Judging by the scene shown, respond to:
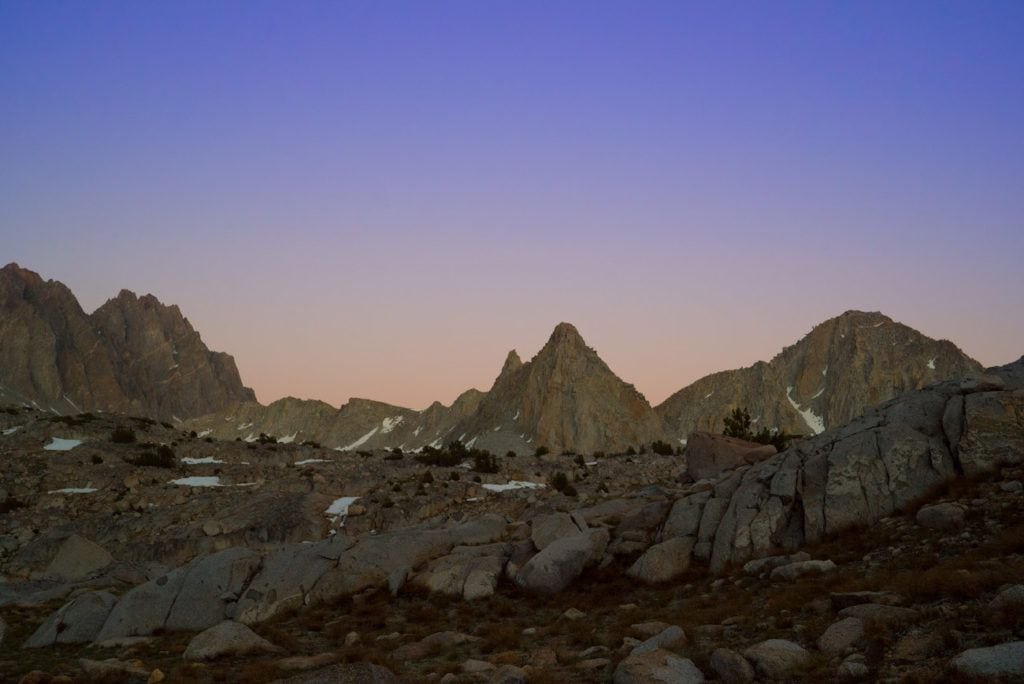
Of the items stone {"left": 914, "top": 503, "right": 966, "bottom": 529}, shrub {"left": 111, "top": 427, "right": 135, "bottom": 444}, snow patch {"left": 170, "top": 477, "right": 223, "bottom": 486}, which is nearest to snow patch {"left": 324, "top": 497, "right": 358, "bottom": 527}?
snow patch {"left": 170, "top": 477, "right": 223, "bottom": 486}

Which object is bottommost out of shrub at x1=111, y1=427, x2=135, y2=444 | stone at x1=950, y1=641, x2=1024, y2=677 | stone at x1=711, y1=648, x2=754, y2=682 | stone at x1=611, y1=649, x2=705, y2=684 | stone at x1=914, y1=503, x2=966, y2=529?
stone at x1=611, y1=649, x2=705, y2=684

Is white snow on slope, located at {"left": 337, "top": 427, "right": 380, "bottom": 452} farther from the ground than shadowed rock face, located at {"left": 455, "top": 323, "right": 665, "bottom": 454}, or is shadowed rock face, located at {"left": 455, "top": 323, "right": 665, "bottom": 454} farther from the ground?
shadowed rock face, located at {"left": 455, "top": 323, "right": 665, "bottom": 454}

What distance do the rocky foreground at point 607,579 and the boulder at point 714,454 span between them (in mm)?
157

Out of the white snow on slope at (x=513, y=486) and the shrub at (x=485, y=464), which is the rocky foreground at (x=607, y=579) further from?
the shrub at (x=485, y=464)

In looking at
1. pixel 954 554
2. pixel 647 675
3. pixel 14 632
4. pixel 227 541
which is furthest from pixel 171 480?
pixel 954 554

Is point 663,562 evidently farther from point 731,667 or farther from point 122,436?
point 122,436

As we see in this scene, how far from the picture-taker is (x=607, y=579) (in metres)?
Answer: 19.4

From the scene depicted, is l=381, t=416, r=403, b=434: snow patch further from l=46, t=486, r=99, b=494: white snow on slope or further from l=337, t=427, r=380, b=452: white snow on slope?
l=46, t=486, r=99, b=494: white snow on slope

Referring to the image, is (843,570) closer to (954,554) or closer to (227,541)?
(954,554)

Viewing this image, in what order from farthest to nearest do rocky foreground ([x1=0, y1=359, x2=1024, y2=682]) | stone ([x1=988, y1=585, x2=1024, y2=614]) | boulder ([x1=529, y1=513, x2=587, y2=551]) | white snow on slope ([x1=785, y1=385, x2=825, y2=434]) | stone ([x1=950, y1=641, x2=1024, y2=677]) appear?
white snow on slope ([x1=785, y1=385, x2=825, y2=434])
boulder ([x1=529, y1=513, x2=587, y2=551])
rocky foreground ([x1=0, y1=359, x2=1024, y2=682])
stone ([x1=988, y1=585, x2=1024, y2=614])
stone ([x1=950, y1=641, x2=1024, y2=677])

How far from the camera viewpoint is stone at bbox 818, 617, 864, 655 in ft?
33.4

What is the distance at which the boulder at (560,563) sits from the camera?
19391 mm

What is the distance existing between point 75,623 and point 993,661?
68.6 ft

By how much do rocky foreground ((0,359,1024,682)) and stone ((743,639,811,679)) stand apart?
34 mm
